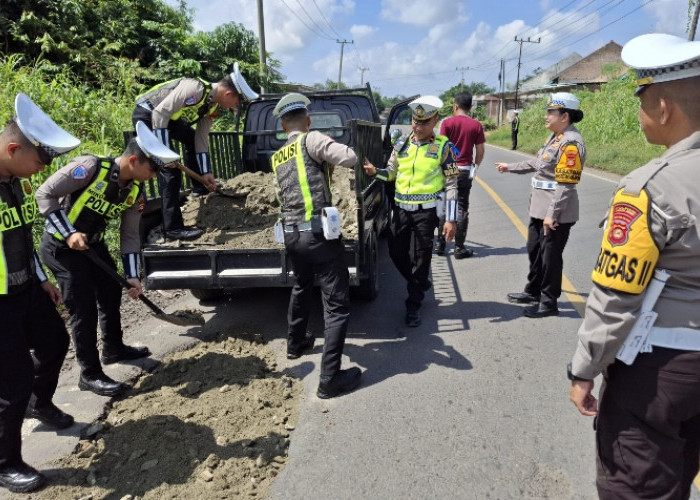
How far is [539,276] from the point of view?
4.74 metres

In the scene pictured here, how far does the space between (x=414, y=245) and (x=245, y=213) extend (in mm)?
1748

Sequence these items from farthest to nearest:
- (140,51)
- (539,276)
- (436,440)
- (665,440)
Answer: (140,51), (539,276), (436,440), (665,440)

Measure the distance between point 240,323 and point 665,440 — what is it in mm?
3625

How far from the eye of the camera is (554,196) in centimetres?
416

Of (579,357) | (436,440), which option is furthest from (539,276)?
(579,357)

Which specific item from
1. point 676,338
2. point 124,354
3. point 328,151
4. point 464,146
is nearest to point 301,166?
point 328,151

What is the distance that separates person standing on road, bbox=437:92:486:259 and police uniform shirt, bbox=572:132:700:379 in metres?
4.72

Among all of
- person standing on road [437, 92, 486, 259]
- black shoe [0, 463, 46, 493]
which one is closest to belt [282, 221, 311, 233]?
black shoe [0, 463, 46, 493]

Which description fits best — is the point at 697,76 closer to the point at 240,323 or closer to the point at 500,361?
the point at 500,361

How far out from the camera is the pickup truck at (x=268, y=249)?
3877mm

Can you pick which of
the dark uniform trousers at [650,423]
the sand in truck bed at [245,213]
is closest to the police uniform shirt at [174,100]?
the sand in truck bed at [245,213]

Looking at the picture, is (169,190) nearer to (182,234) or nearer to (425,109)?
(182,234)

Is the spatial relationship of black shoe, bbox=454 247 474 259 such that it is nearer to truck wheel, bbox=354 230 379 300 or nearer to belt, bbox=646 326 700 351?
truck wheel, bbox=354 230 379 300

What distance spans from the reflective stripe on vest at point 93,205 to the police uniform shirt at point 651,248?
303 centimetres
